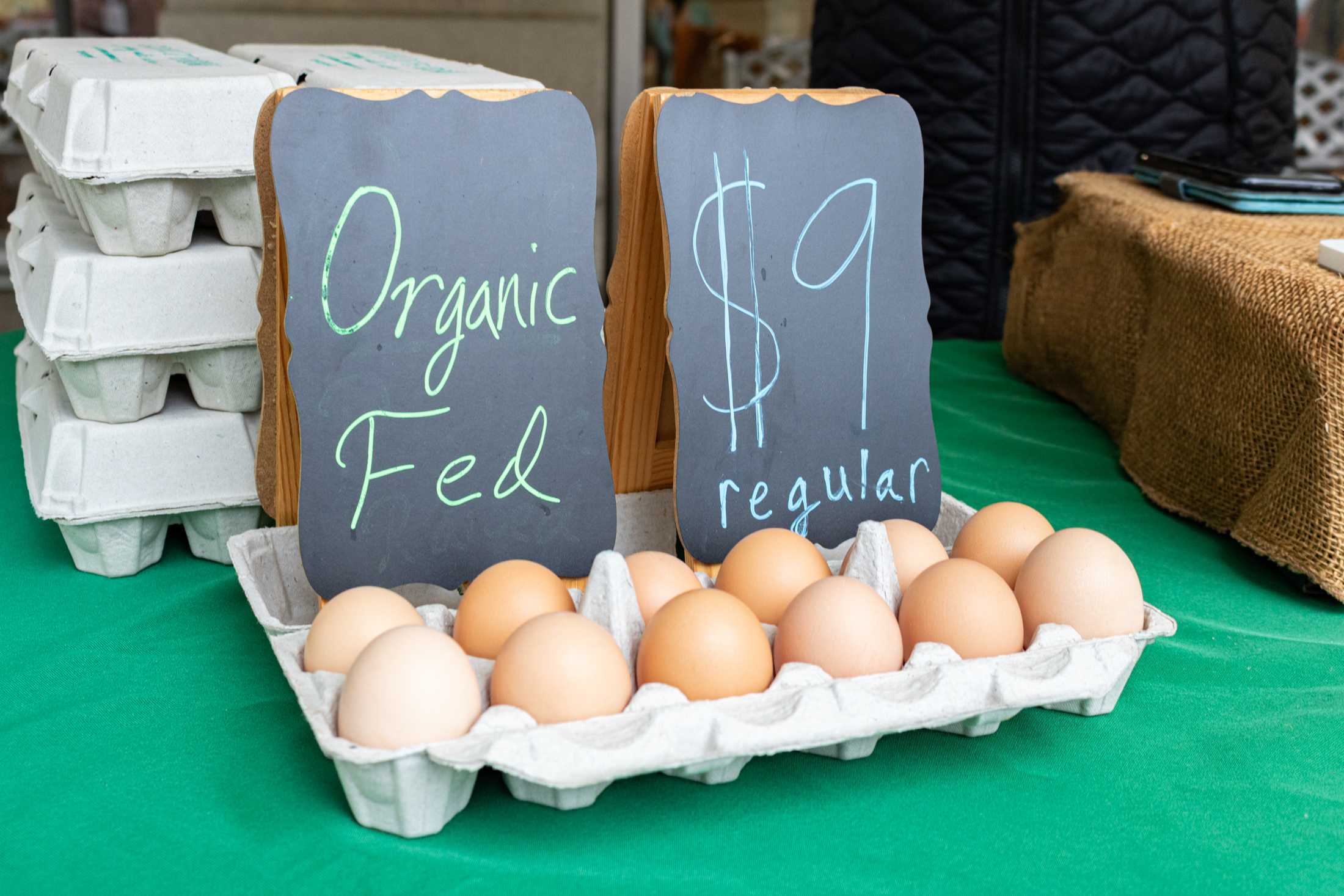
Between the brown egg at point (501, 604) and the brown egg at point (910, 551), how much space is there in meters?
0.34

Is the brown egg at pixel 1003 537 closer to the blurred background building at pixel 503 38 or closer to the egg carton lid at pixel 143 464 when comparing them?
the egg carton lid at pixel 143 464

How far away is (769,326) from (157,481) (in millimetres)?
825

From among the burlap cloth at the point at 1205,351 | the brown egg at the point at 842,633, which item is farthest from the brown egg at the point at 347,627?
the burlap cloth at the point at 1205,351

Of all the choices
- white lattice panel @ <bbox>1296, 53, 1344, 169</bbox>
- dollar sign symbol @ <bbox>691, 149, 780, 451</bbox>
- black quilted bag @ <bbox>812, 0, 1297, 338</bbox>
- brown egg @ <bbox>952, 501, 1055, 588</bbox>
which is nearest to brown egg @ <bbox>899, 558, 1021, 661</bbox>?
brown egg @ <bbox>952, 501, 1055, 588</bbox>

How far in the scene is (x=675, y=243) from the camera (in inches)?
57.4

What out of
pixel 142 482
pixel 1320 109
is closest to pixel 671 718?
pixel 142 482

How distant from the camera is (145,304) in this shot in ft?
5.15

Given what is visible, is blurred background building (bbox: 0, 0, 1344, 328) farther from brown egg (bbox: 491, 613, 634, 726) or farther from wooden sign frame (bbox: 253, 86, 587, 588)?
brown egg (bbox: 491, 613, 634, 726)

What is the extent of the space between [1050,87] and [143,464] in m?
2.19

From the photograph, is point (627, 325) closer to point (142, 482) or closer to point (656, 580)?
point (656, 580)

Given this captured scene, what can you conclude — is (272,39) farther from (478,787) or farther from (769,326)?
(478,787)

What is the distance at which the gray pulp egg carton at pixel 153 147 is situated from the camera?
4.85ft

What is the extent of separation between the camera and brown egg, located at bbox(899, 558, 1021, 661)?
4.09ft

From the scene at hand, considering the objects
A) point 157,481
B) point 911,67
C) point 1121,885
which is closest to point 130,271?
point 157,481
